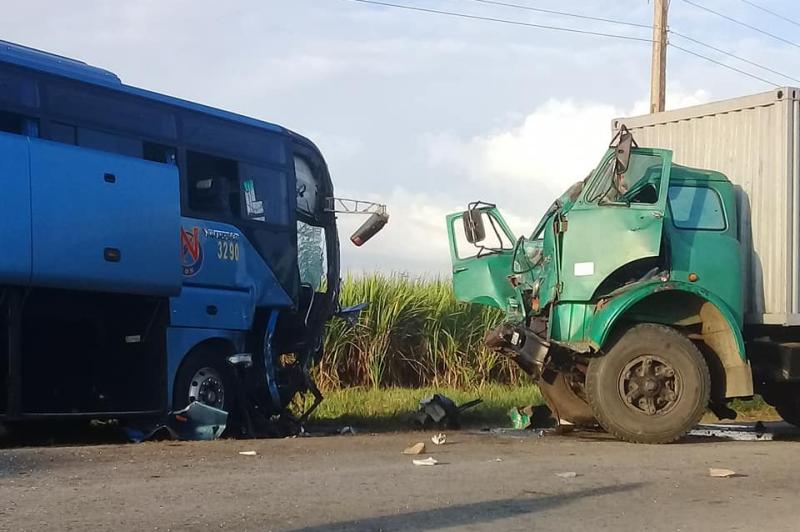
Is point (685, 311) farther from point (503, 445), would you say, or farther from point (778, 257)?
point (503, 445)

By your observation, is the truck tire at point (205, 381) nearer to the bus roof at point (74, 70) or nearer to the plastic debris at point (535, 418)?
the bus roof at point (74, 70)

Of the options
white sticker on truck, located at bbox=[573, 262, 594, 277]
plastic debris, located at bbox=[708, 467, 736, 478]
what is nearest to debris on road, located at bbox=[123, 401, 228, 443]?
white sticker on truck, located at bbox=[573, 262, 594, 277]

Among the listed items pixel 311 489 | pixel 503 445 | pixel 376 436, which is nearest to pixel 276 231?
pixel 376 436

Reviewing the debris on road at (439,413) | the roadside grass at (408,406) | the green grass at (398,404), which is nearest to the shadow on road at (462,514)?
the debris on road at (439,413)

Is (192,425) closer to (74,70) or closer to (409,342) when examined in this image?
(74,70)

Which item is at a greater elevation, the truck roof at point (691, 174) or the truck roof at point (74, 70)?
the truck roof at point (74, 70)

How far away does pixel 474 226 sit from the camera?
39.2ft

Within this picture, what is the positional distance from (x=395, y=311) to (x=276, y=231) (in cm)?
685

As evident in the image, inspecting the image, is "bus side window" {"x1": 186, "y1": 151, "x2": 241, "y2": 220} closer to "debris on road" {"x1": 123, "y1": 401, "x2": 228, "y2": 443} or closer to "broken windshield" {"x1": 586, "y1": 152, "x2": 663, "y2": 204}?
"debris on road" {"x1": 123, "y1": 401, "x2": 228, "y2": 443}

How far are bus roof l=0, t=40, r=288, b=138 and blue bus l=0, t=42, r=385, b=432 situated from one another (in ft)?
0.07

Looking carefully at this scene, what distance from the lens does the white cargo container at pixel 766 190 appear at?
1124cm

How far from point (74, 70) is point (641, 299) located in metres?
5.94

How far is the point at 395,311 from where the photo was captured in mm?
19656

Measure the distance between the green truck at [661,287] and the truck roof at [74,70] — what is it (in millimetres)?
3293
